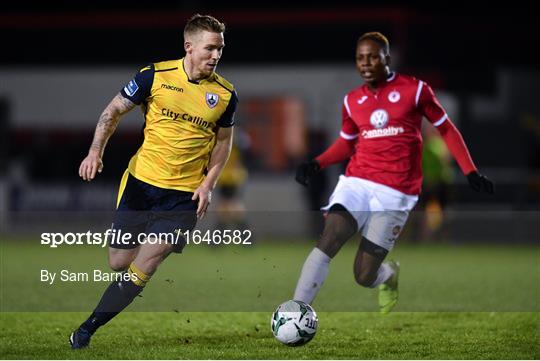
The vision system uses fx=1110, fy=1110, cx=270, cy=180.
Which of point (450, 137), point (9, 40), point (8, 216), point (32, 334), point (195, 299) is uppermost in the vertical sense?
point (450, 137)

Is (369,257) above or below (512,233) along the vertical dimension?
above

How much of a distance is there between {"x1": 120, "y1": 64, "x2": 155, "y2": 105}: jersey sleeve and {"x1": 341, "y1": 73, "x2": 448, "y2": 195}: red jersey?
1704mm

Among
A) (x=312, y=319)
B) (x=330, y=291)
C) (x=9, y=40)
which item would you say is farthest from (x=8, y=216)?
(x=312, y=319)

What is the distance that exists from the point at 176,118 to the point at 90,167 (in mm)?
752

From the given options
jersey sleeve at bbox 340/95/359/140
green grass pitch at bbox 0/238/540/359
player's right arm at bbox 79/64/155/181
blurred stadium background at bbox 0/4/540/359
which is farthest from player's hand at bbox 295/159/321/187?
blurred stadium background at bbox 0/4/540/359

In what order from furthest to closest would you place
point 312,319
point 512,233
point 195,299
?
point 512,233
point 195,299
point 312,319

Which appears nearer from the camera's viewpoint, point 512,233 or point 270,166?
point 512,233

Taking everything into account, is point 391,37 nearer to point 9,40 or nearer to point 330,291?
point 9,40

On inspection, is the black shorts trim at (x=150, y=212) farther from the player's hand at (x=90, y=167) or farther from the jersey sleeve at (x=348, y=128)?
the jersey sleeve at (x=348, y=128)

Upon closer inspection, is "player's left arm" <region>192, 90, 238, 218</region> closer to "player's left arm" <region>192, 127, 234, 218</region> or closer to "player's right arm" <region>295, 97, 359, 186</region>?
"player's left arm" <region>192, 127, 234, 218</region>

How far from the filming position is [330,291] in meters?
10.2

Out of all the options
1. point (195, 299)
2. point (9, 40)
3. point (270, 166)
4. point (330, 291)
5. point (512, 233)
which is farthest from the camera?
point (9, 40)

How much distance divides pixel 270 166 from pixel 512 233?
4743mm

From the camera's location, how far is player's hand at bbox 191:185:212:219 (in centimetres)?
670
